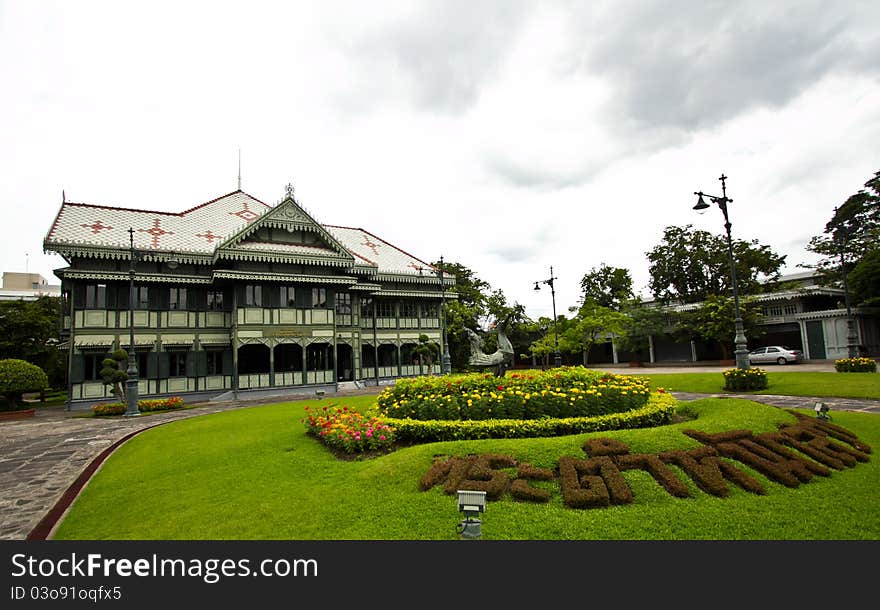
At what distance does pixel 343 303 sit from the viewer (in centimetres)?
3069

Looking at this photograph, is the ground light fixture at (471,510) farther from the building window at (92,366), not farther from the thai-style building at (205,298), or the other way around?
the building window at (92,366)

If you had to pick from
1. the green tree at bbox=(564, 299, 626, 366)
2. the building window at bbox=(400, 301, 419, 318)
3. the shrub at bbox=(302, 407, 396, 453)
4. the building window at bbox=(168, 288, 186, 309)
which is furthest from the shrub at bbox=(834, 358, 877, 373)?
the building window at bbox=(168, 288, 186, 309)

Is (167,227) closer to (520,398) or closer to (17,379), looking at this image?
(17,379)

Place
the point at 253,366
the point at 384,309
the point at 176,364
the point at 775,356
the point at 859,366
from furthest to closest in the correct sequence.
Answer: the point at 384,309 < the point at 775,356 < the point at 253,366 < the point at 176,364 < the point at 859,366

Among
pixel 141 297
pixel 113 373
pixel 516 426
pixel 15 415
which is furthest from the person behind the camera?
pixel 141 297

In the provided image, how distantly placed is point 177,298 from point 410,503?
24117 millimetres

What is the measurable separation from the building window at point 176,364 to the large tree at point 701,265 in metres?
40.5

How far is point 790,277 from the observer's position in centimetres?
4469

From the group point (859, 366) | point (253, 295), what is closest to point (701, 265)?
point (859, 366)

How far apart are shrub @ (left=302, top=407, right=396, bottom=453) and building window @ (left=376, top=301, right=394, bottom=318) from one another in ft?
72.8

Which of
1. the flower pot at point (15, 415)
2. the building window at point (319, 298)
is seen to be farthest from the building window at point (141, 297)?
the building window at point (319, 298)
